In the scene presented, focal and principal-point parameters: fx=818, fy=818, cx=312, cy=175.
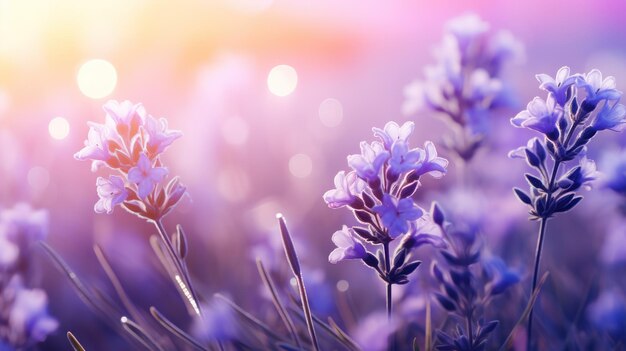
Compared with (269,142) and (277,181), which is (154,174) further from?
(269,142)

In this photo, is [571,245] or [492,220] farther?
[571,245]

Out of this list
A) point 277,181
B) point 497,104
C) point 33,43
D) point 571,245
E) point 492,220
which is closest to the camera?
point 497,104

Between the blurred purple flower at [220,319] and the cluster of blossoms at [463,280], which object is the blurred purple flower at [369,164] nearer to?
the cluster of blossoms at [463,280]

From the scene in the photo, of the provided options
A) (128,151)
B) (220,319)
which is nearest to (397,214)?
(128,151)

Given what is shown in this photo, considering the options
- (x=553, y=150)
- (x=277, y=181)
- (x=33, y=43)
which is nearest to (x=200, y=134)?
(x=277, y=181)

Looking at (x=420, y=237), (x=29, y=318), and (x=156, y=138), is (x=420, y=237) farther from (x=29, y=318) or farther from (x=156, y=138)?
(x=29, y=318)

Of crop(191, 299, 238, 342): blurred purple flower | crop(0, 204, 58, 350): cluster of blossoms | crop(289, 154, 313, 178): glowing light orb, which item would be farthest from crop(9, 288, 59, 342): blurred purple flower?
crop(289, 154, 313, 178): glowing light orb

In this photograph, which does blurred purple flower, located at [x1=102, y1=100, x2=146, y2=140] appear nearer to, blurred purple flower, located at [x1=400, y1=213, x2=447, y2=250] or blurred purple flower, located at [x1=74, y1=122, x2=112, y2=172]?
blurred purple flower, located at [x1=74, y1=122, x2=112, y2=172]
